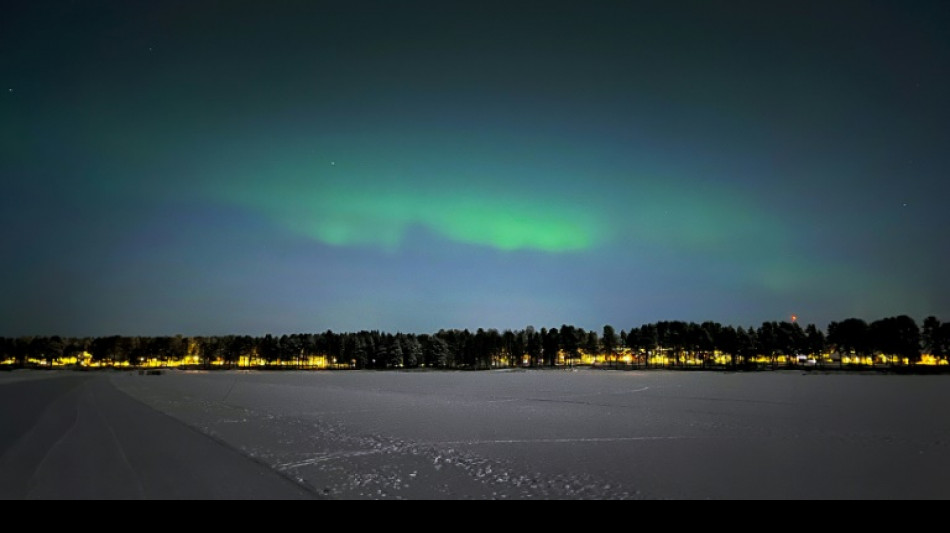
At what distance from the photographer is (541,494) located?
37.6 ft

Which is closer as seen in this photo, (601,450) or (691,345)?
(601,450)

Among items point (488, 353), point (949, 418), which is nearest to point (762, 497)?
point (949, 418)

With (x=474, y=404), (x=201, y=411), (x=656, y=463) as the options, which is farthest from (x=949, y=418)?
(x=201, y=411)

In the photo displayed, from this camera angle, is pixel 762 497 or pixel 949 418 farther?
pixel 949 418

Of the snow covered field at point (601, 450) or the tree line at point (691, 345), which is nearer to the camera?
the snow covered field at point (601, 450)

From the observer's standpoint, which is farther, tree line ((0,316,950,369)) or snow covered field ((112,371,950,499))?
tree line ((0,316,950,369))

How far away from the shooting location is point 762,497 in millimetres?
11328

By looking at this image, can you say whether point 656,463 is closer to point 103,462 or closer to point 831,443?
point 831,443

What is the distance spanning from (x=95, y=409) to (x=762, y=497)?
3502 centimetres

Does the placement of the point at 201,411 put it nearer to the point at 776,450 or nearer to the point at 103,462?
the point at 103,462
